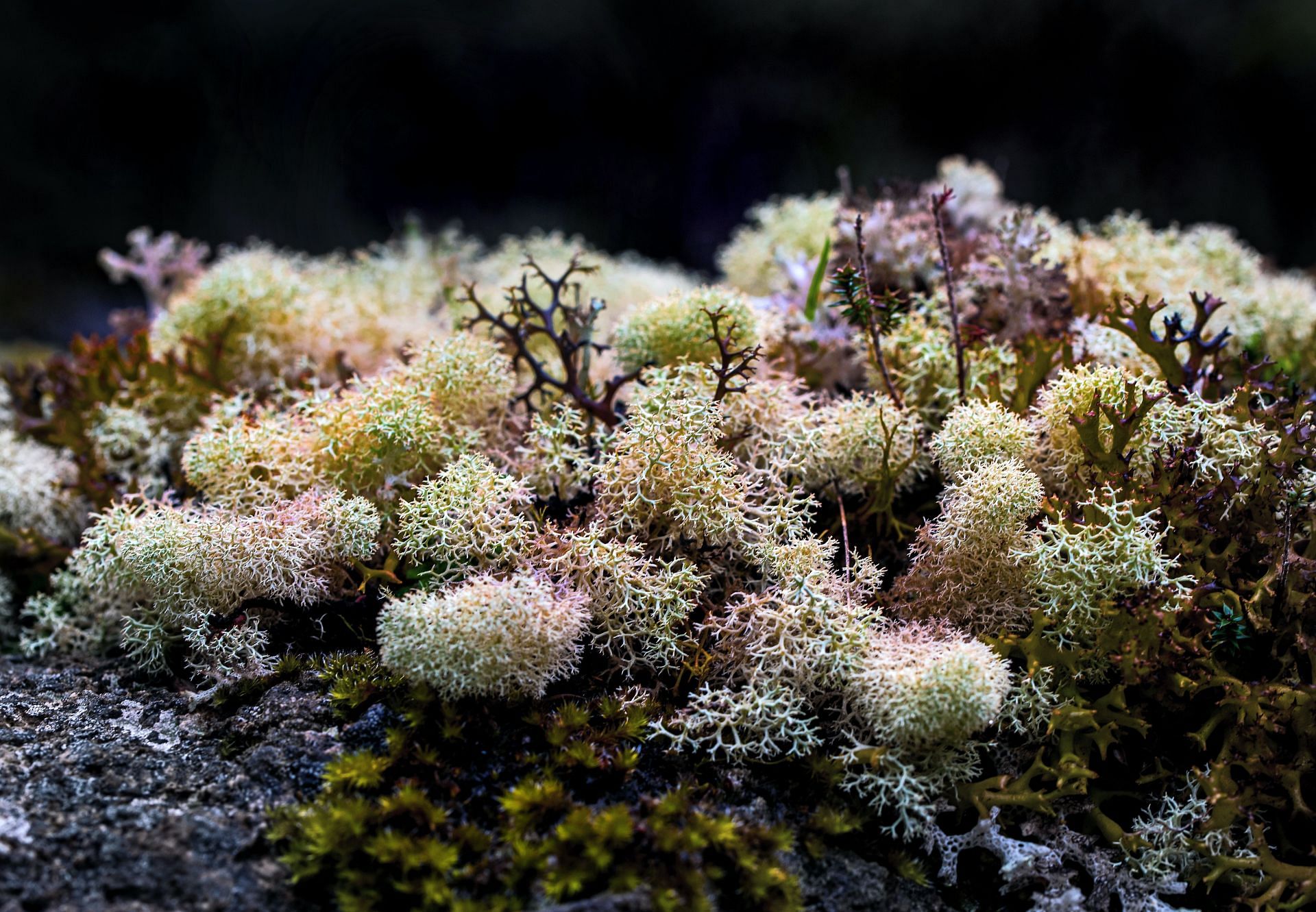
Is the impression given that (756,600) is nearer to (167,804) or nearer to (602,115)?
(167,804)

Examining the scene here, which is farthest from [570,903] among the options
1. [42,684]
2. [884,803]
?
[42,684]

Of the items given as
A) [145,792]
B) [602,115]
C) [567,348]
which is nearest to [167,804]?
[145,792]

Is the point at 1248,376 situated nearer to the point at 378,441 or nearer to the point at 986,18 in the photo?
the point at 378,441

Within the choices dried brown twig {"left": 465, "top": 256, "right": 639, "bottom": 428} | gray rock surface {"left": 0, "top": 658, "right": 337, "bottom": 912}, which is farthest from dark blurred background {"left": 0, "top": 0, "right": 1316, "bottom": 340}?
gray rock surface {"left": 0, "top": 658, "right": 337, "bottom": 912}

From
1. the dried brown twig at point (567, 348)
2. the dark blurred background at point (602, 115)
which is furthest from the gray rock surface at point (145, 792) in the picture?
the dark blurred background at point (602, 115)

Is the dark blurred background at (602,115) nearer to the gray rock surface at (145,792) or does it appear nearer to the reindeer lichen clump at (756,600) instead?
the reindeer lichen clump at (756,600)

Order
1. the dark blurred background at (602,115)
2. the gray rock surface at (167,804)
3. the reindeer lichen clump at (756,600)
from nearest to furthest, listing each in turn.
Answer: the gray rock surface at (167,804) < the reindeer lichen clump at (756,600) < the dark blurred background at (602,115)
